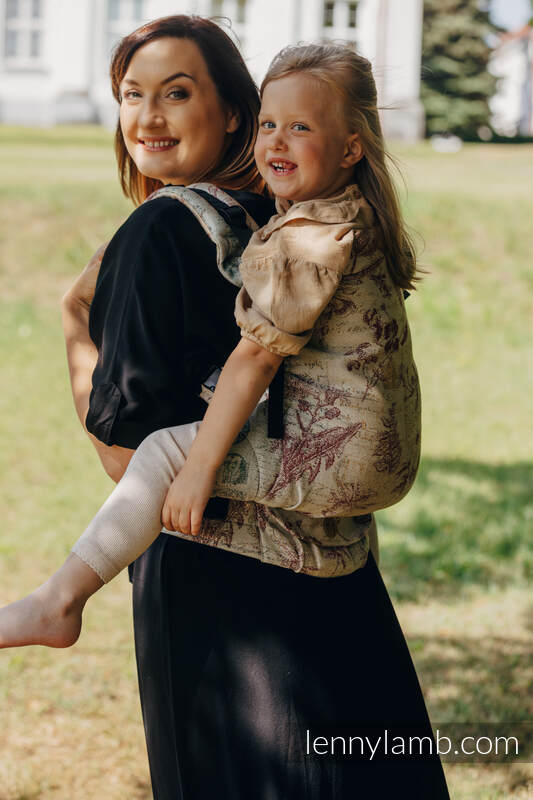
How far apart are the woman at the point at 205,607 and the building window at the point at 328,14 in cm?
2299

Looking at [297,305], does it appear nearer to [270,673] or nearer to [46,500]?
[270,673]

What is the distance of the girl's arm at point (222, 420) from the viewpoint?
5.22 feet

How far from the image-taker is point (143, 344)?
165 centimetres

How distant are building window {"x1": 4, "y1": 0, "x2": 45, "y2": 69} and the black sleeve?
2355 cm

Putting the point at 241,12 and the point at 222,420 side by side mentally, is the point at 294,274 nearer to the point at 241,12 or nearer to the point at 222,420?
the point at 222,420

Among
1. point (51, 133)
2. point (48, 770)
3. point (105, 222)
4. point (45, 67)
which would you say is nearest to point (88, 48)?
point (45, 67)

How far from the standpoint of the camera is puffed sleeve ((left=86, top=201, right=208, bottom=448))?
1650mm

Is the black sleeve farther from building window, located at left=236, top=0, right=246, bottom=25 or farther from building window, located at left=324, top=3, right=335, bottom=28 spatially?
building window, located at left=324, top=3, right=335, bottom=28

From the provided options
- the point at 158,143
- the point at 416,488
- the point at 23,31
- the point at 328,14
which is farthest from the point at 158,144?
the point at 23,31

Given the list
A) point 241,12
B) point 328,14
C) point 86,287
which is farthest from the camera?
point 328,14

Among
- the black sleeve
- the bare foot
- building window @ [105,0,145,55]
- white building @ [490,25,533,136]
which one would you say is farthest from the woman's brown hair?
white building @ [490,25,533,136]

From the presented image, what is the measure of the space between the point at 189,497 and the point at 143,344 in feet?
0.88

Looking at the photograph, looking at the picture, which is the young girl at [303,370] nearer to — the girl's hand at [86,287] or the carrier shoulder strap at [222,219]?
the carrier shoulder strap at [222,219]

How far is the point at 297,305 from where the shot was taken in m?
1.57
